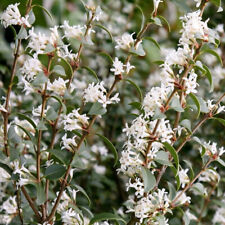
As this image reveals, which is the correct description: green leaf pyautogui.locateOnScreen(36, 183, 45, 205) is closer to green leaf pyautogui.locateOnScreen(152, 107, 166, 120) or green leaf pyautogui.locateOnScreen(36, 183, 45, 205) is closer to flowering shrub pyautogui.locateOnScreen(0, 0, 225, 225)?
flowering shrub pyautogui.locateOnScreen(0, 0, 225, 225)

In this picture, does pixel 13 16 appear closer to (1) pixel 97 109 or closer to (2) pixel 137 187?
(1) pixel 97 109

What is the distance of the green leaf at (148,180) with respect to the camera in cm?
76

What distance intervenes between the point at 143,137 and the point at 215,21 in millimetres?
964

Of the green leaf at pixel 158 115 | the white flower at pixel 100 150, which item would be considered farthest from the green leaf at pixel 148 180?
the white flower at pixel 100 150

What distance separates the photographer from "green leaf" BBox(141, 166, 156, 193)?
2.50 ft

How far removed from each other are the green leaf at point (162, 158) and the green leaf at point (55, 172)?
172mm

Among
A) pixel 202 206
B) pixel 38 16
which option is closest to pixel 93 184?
pixel 202 206

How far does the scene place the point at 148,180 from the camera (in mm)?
775

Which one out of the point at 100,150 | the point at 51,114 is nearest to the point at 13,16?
the point at 51,114

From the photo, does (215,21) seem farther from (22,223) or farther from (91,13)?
(22,223)

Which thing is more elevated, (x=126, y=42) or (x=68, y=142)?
(x=126, y=42)

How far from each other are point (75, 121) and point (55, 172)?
107 millimetres

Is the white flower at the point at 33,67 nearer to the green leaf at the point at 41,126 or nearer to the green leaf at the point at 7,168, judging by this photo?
the green leaf at the point at 41,126

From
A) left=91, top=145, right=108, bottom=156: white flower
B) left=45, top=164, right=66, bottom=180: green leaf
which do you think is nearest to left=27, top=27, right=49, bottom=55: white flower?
left=45, top=164, right=66, bottom=180: green leaf
